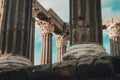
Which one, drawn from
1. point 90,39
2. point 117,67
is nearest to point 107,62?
point 117,67

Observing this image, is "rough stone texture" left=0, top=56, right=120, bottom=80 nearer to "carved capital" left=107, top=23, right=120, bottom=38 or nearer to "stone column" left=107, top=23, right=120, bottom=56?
"stone column" left=107, top=23, right=120, bottom=56

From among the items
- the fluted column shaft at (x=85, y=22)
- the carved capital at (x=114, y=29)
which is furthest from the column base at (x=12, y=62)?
the carved capital at (x=114, y=29)

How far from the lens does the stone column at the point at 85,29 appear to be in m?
10.8

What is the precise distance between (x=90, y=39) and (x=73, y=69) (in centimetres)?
195

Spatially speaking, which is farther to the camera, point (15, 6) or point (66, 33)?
point (66, 33)

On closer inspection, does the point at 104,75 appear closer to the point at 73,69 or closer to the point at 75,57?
the point at 73,69

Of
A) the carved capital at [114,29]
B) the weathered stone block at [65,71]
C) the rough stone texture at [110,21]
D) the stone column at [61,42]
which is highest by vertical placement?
the rough stone texture at [110,21]

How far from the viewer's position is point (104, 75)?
30.3 ft

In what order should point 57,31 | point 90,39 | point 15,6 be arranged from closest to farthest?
point 90,39, point 15,6, point 57,31

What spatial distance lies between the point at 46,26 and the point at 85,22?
1563 cm

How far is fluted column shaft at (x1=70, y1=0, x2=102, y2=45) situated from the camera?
11344 mm

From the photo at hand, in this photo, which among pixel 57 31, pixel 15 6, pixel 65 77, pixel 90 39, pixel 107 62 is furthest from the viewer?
pixel 57 31

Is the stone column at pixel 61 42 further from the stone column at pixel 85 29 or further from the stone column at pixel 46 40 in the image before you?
the stone column at pixel 85 29

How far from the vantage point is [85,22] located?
454 inches
